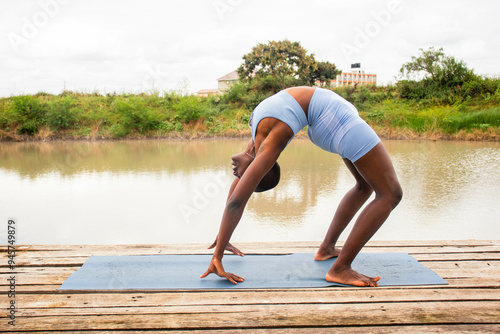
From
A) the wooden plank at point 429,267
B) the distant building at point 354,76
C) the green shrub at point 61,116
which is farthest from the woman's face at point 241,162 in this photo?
the distant building at point 354,76

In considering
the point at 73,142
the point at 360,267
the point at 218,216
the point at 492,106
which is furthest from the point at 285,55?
the point at 360,267

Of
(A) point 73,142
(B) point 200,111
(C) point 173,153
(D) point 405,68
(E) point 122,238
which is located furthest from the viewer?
(D) point 405,68

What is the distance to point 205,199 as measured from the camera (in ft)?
16.8

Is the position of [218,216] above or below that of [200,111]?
below

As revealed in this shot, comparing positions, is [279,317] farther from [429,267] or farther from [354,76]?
[354,76]

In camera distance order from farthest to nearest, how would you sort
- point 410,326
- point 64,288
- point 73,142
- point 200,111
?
point 200,111, point 73,142, point 64,288, point 410,326

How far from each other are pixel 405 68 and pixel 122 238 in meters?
16.8

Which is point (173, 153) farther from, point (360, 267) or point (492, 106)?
point (492, 106)

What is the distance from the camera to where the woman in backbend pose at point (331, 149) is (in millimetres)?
1729

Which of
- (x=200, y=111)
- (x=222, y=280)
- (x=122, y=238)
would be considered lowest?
(x=122, y=238)

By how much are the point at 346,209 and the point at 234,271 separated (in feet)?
2.17

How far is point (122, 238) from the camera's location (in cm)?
362

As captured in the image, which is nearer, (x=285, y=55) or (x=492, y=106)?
(x=492, y=106)

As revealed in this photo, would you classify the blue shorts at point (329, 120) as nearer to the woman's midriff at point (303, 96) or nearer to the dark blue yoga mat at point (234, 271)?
the woman's midriff at point (303, 96)
